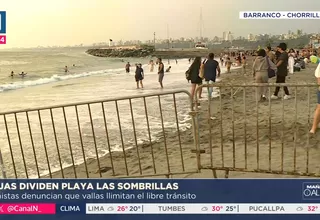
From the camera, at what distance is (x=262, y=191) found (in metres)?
3.00

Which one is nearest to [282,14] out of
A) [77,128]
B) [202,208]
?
[202,208]

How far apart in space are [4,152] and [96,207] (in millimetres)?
2739

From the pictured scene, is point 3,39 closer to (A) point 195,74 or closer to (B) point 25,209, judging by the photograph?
(B) point 25,209

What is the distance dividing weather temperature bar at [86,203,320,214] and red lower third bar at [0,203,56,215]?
0.32 metres

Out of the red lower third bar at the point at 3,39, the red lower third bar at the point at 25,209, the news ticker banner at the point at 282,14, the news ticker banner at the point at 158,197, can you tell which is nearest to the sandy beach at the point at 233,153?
the news ticker banner at the point at 158,197

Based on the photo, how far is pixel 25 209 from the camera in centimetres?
302

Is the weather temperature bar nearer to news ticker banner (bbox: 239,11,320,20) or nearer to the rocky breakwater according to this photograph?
news ticker banner (bbox: 239,11,320,20)

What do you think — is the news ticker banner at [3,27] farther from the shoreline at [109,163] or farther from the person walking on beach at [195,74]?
the person walking on beach at [195,74]

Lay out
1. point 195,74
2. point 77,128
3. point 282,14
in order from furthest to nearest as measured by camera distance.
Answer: point 195,74, point 77,128, point 282,14

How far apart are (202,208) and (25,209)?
4.51ft

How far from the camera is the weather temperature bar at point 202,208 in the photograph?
2980 millimetres

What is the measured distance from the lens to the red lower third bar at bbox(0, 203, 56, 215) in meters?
3.02

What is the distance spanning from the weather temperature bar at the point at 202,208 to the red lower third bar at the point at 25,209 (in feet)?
1.06

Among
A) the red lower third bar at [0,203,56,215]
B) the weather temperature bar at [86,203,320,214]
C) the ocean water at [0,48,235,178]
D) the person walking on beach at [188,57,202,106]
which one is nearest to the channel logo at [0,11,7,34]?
the ocean water at [0,48,235,178]
